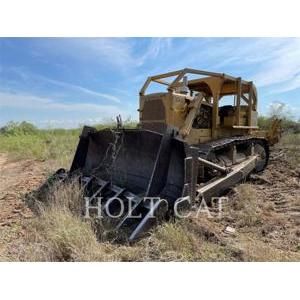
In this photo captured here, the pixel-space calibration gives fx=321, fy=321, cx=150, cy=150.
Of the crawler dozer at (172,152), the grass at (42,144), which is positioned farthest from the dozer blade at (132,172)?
the grass at (42,144)

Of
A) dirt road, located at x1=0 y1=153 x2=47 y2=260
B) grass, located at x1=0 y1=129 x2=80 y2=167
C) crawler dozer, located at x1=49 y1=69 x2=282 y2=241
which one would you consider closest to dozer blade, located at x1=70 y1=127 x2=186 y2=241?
crawler dozer, located at x1=49 y1=69 x2=282 y2=241

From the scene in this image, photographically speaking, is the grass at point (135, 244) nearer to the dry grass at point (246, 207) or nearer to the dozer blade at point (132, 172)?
the dry grass at point (246, 207)

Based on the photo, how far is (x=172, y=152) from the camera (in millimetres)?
3775

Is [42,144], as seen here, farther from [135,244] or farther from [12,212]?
[135,244]

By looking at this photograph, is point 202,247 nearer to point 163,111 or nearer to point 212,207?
point 212,207

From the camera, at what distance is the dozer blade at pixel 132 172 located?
3.43m

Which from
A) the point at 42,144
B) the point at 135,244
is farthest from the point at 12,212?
the point at 42,144

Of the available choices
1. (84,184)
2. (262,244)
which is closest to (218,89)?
(84,184)

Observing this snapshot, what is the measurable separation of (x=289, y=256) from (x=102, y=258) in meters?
1.62

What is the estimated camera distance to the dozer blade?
3.43m

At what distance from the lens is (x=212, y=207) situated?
4.20 m

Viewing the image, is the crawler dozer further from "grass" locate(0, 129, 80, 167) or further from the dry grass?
"grass" locate(0, 129, 80, 167)
